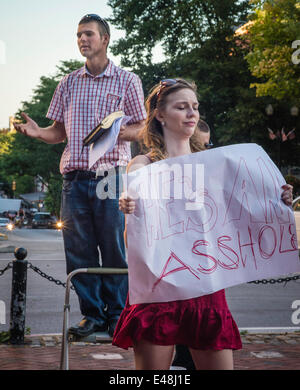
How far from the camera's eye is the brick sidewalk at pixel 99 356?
18.0ft

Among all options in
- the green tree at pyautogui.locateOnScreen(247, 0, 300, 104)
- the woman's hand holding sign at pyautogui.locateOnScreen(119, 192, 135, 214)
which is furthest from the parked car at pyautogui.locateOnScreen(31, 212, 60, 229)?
the woman's hand holding sign at pyautogui.locateOnScreen(119, 192, 135, 214)

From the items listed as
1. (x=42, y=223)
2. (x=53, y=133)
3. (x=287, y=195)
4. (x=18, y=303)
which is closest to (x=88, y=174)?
(x=53, y=133)

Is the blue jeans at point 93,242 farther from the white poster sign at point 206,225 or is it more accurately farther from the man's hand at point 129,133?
the white poster sign at point 206,225

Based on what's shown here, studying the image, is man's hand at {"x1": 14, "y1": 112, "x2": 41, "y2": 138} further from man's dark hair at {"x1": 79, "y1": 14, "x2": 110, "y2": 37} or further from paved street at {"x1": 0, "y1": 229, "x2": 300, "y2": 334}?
paved street at {"x1": 0, "y1": 229, "x2": 300, "y2": 334}

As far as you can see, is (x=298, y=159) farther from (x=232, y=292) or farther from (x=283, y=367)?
(x=283, y=367)

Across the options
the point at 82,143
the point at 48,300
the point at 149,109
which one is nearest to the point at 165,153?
the point at 149,109

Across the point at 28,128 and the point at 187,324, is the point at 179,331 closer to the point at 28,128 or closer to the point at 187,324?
the point at 187,324

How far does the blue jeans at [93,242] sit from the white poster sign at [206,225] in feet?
3.70

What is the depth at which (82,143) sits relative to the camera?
395 cm

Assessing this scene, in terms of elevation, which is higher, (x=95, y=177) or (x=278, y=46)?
(x=278, y=46)

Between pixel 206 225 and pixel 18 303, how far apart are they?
406 cm

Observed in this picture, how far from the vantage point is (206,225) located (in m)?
2.81

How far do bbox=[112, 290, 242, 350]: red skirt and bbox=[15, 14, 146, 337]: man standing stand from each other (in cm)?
121

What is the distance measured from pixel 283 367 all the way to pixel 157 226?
347 cm
